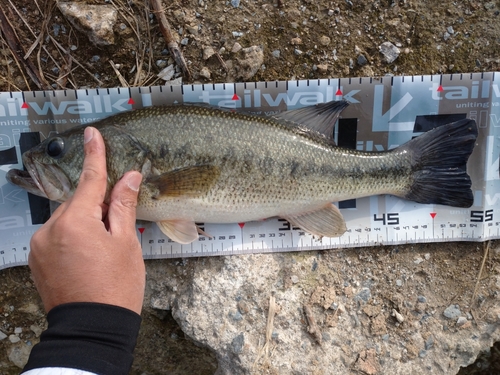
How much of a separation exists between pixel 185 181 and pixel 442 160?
A: 1.86m

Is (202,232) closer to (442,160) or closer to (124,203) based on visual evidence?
(124,203)

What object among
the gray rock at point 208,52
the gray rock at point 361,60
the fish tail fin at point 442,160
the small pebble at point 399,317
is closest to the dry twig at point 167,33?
the gray rock at point 208,52

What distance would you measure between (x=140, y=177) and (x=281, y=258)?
3.96 feet

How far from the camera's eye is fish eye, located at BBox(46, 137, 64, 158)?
2582 millimetres

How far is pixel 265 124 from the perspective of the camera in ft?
8.88

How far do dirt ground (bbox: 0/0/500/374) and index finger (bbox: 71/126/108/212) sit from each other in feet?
2.14

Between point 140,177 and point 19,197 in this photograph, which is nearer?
point 140,177

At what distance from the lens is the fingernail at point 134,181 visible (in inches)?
97.3

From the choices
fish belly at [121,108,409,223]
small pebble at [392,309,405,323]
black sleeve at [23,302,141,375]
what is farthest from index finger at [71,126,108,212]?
small pebble at [392,309,405,323]

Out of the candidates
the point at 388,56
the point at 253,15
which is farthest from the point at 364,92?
the point at 253,15

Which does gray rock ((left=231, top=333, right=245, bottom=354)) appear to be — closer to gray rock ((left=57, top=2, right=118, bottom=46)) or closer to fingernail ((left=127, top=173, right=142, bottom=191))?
fingernail ((left=127, top=173, right=142, bottom=191))

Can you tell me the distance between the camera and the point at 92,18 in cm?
284

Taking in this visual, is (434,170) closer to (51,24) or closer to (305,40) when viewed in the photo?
(305,40)

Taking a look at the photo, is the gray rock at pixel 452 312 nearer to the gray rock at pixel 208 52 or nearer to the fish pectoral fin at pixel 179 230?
the fish pectoral fin at pixel 179 230
